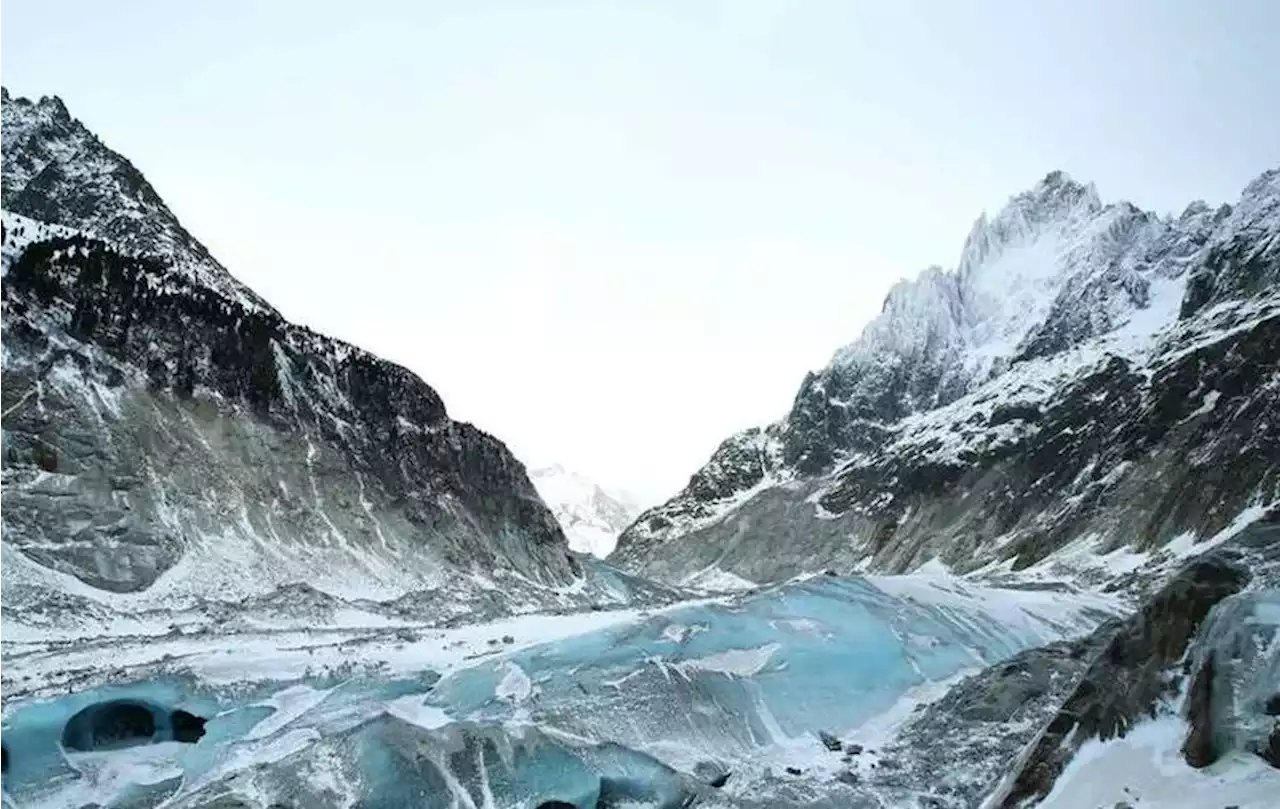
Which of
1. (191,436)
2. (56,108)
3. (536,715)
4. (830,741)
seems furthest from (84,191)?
(830,741)

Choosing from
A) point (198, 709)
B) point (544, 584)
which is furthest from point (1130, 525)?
point (198, 709)

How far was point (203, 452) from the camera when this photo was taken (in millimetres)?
65125

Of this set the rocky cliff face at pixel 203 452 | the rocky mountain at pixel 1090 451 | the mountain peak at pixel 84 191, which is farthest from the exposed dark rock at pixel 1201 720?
the mountain peak at pixel 84 191

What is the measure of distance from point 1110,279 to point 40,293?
16629 cm

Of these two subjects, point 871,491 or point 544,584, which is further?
point 871,491

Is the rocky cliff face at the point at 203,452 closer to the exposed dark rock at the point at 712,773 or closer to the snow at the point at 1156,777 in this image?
the exposed dark rock at the point at 712,773

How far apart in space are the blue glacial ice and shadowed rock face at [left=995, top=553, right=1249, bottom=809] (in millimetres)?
8704

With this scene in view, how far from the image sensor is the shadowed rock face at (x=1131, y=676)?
2220 cm

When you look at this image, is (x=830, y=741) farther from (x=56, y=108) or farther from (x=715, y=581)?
(x=715, y=581)

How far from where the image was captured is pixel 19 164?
341 ft

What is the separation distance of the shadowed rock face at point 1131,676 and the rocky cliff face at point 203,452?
3960 cm

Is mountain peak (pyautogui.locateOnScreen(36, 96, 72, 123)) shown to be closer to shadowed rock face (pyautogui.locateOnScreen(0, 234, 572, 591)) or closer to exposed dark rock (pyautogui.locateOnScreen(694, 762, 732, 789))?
shadowed rock face (pyautogui.locateOnScreen(0, 234, 572, 591))

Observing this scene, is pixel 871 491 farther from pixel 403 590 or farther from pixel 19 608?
pixel 19 608

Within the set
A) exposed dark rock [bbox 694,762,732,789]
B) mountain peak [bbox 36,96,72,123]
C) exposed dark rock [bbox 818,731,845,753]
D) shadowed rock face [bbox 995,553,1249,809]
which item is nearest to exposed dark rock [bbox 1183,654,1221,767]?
shadowed rock face [bbox 995,553,1249,809]
